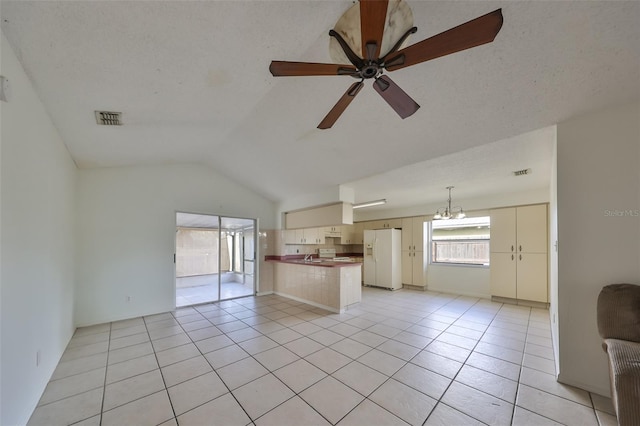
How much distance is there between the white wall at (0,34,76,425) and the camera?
5.14ft

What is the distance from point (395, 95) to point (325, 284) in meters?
3.96

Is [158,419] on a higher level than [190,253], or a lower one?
lower

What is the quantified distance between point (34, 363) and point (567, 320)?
15.3ft

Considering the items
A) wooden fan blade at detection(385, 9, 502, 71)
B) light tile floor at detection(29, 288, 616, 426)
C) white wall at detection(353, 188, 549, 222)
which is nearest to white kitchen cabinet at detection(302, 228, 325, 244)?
white wall at detection(353, 188, 549, 222)

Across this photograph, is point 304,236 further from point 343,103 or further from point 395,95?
point 395,95

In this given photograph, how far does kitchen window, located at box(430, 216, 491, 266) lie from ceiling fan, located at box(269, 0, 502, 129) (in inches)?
216

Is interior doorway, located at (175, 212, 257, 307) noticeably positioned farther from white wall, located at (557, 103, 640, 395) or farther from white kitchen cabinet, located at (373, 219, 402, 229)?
white wall, located at (557, 103, 640, 395)

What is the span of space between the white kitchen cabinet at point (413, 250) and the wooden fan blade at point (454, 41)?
225 inches

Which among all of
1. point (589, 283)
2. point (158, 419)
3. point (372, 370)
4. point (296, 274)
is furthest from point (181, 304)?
point (589, 283)

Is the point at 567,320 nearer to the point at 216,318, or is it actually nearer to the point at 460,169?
the point at 460,169

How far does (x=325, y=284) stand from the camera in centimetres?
491

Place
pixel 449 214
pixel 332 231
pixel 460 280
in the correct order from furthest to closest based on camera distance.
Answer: pixel 332 231 → pixel 460 280 → pixel 449 214

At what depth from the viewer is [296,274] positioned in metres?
5.66

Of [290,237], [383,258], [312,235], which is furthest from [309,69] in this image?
[383,258]
